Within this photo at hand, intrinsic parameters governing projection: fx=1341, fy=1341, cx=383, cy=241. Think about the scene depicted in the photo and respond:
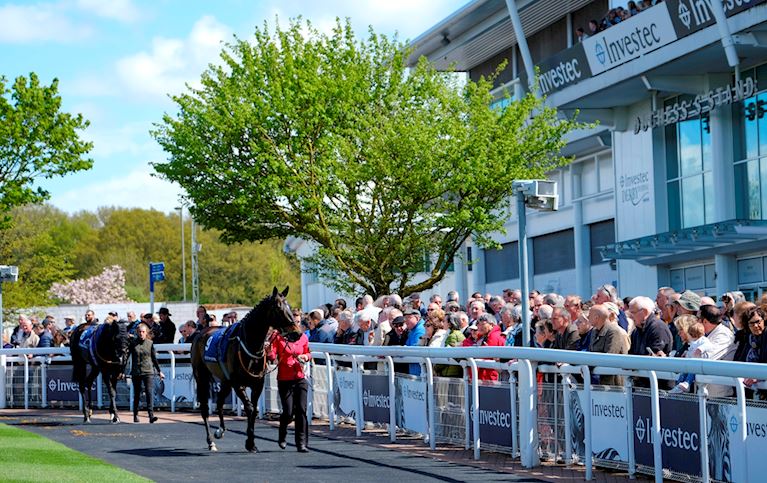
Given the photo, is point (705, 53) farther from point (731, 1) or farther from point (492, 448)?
point (492, 448)

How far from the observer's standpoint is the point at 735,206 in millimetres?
26641

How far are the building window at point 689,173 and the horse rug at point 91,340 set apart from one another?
13072 millimetres

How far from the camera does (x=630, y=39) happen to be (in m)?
27.3

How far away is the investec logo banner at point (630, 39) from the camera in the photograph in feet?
84.6

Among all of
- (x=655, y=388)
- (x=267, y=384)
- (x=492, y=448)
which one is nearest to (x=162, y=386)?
(x=267, y=384)

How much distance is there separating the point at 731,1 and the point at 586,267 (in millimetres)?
13027

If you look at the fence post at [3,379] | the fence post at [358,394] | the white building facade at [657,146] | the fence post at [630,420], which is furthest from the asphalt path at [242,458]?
the white building facade at [657,146]

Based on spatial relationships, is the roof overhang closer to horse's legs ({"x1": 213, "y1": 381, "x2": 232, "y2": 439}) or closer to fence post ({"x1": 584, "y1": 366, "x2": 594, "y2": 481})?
horse's legs ({"x1": 213, "y1": 381, "x2": 232, "y2": 439})

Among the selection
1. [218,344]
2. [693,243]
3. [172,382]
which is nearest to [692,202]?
[693,243]

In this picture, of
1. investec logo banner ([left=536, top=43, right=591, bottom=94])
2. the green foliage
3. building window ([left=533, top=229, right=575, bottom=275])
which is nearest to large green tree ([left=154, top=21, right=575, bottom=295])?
investec logo banner ([left=536, top=43, right=591, bottom=94])

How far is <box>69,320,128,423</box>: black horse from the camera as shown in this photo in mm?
20734

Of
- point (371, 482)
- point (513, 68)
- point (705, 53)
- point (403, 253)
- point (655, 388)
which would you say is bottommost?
point (371, 482)

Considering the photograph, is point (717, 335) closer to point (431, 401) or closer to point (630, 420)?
point (630, 420)

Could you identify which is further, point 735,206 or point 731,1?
point 735,206
